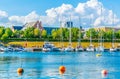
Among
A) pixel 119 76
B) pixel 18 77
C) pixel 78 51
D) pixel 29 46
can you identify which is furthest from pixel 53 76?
pixel 29 46

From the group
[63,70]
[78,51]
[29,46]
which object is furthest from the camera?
[29,46]

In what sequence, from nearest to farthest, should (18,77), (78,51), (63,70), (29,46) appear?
(18,77), (63,70), (78,51), (29,46)

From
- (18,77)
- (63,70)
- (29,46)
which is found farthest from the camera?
(29,46)

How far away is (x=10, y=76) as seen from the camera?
6788cm

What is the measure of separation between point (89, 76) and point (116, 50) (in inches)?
4755

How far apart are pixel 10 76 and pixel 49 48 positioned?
114 metres

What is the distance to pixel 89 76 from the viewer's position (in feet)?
221

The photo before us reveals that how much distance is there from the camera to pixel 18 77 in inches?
2613

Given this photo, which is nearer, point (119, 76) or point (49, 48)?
point (119, 76)

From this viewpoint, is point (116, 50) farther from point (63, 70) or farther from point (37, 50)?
point (63, 70)

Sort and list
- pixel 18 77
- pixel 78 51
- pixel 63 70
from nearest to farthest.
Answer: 1. pixel 18 77
2. pixel 63 70
3. pixel 78 51

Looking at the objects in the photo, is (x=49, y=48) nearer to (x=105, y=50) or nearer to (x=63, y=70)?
(x=105, y=50)

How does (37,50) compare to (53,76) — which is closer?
(53,76)

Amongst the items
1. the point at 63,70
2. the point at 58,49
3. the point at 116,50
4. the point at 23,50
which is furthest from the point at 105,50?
the point at 63,70
